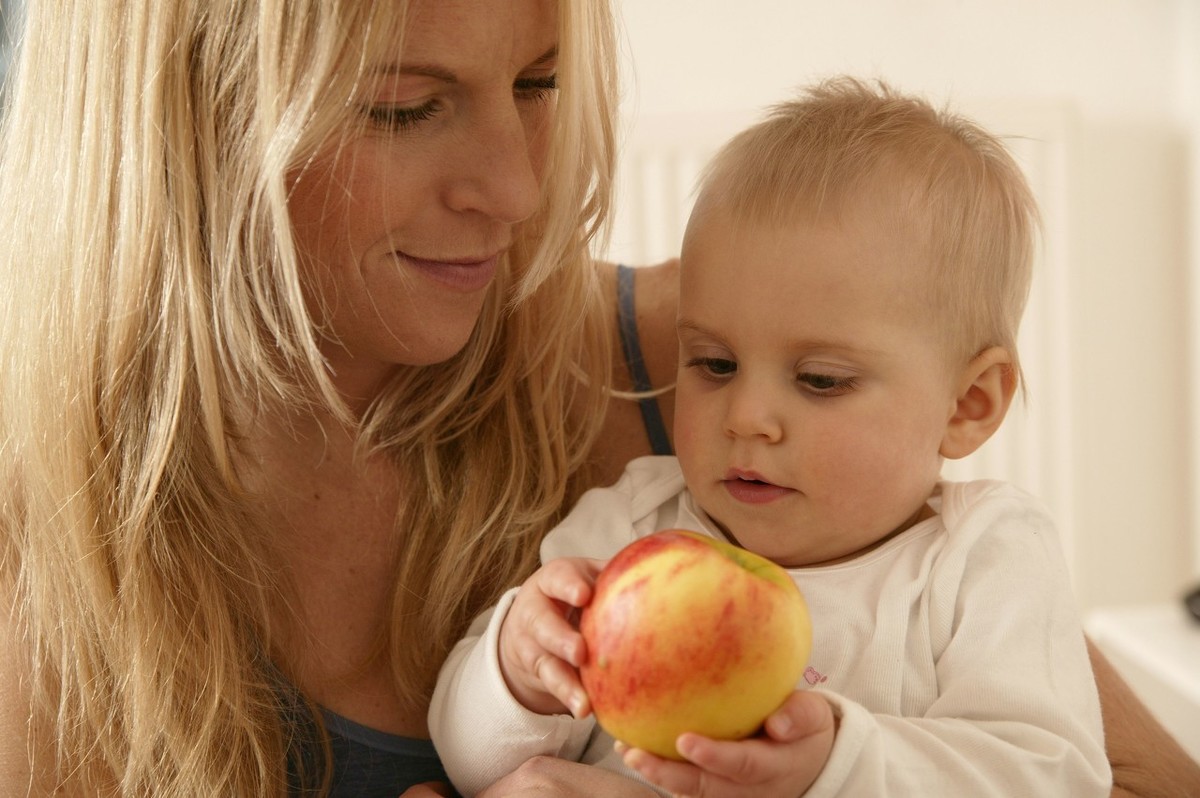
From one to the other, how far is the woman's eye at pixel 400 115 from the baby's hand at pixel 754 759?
0.49 metres

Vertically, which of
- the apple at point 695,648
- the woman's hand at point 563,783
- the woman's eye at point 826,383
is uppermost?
the woman's eye at point 826,383

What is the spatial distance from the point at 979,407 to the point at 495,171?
1.41ft

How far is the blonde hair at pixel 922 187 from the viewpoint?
3.07 ft

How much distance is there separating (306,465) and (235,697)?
24 cm

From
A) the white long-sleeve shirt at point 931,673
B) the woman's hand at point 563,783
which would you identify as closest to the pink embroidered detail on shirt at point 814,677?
the white long-sleeve shirt at point 931,673

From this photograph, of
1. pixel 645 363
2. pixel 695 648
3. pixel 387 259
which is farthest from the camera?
pixel 645 363

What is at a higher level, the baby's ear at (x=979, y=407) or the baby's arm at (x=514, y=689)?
the baby's ear at (x=979, y=407)

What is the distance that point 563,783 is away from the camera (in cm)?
87

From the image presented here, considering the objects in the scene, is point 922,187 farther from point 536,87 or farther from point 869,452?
point 536,87

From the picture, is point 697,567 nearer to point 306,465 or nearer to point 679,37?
point 306,465

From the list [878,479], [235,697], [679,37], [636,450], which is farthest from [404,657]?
[679,37]

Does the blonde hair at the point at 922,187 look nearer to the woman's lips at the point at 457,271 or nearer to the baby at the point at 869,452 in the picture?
the baby at the point at 869,452

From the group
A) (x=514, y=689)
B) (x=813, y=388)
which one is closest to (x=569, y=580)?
(x=514, y=689)

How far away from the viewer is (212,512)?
101 centimetres
